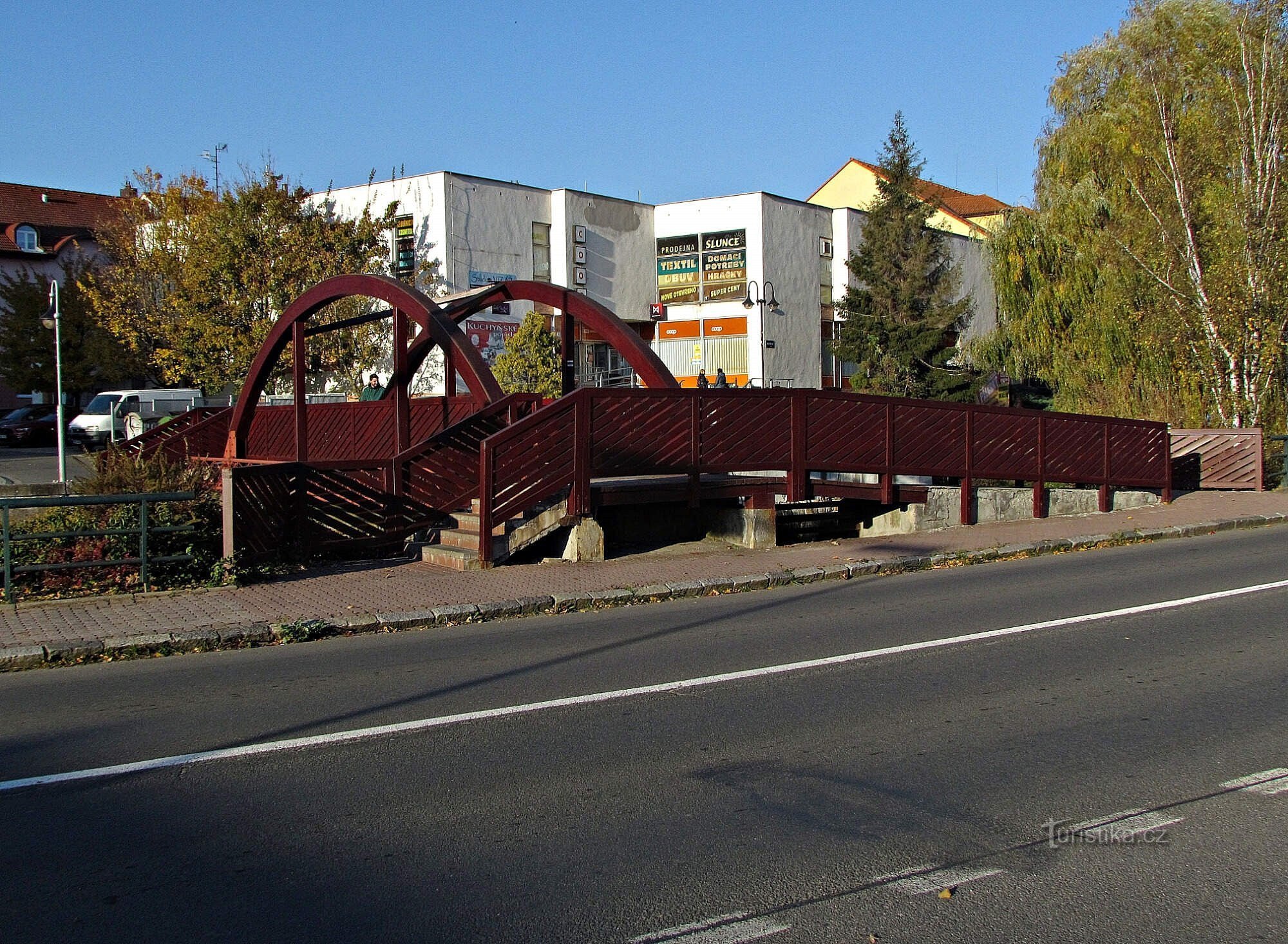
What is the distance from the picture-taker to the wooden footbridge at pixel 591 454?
12.7m

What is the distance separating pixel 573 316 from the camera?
58.0ft

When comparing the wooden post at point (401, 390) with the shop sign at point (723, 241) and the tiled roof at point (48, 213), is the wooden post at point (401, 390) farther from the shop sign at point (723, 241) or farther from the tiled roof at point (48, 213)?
Result: the tiled roof at point (48, 213)

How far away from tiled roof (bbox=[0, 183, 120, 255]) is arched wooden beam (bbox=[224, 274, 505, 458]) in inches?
1543

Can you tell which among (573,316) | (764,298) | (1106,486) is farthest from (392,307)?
(764,298)

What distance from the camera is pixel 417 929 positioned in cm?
390

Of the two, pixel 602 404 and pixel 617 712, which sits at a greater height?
pixel 602 404

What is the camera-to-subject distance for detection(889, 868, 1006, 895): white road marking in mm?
4168

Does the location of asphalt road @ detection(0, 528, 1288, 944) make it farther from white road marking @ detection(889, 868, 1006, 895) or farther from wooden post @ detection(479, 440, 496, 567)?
wooden post @ detection(479, 440, 496, 567)

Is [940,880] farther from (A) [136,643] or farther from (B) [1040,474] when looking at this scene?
(B) [1040,474]

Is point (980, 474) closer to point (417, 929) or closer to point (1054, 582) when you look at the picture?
point (1054, 582)

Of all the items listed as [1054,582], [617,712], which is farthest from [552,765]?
[1054,582]

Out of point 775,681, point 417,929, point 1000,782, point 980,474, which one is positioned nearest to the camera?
point 417,929

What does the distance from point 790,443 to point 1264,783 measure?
9737mm

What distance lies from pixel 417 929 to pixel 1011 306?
3176 cm
